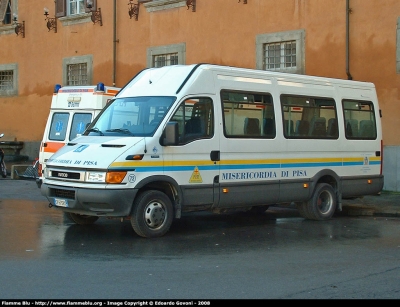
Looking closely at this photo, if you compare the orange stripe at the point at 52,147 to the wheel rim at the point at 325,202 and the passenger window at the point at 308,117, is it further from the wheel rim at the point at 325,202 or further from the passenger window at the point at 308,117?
the wheel rim at the point at 325,202

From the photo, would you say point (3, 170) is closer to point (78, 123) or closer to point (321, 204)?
point (78, 123)

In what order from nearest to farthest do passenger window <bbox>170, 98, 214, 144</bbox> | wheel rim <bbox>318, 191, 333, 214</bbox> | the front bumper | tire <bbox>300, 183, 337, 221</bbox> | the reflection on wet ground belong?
the reflection on wet ground < the front bumper < passenger window <bbox>170, 98, 214, 144</bbox> < tire <bbox>300, 183, 337, 221</bbox> < wheel rim <bbox>318, 191, 333, 214</bbox>

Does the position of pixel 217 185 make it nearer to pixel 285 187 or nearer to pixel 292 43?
pixel 285 187

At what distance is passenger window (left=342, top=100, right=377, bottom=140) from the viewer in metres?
14.1

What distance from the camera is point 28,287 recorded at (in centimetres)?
713

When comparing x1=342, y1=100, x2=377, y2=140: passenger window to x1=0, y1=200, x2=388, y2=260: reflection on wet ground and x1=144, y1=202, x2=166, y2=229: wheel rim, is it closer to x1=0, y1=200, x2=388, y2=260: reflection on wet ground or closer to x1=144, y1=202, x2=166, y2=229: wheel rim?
x1=0, y1=200, x2=388, y2=260: reflection on wet ground

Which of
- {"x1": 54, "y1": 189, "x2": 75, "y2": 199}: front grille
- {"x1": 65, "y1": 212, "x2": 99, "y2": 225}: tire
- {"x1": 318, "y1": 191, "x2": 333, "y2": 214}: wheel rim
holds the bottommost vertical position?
{"x1": 65, "y1": 212, "x2": 99, "y2": 225}: tire

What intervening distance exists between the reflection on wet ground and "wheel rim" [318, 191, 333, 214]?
9.9 inches

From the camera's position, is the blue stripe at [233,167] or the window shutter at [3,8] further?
the window shutter at [3,8]

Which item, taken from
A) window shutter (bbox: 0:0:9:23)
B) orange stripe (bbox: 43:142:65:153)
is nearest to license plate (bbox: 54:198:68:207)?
orange stripe (bbox: 43:142:65:153)

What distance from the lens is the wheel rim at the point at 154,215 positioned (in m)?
10.7

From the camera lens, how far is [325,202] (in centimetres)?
1366

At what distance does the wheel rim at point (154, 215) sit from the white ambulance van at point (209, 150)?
0.7 inches

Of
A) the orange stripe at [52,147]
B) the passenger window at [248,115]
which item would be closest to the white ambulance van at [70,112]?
the orange stripe at [52,147]
